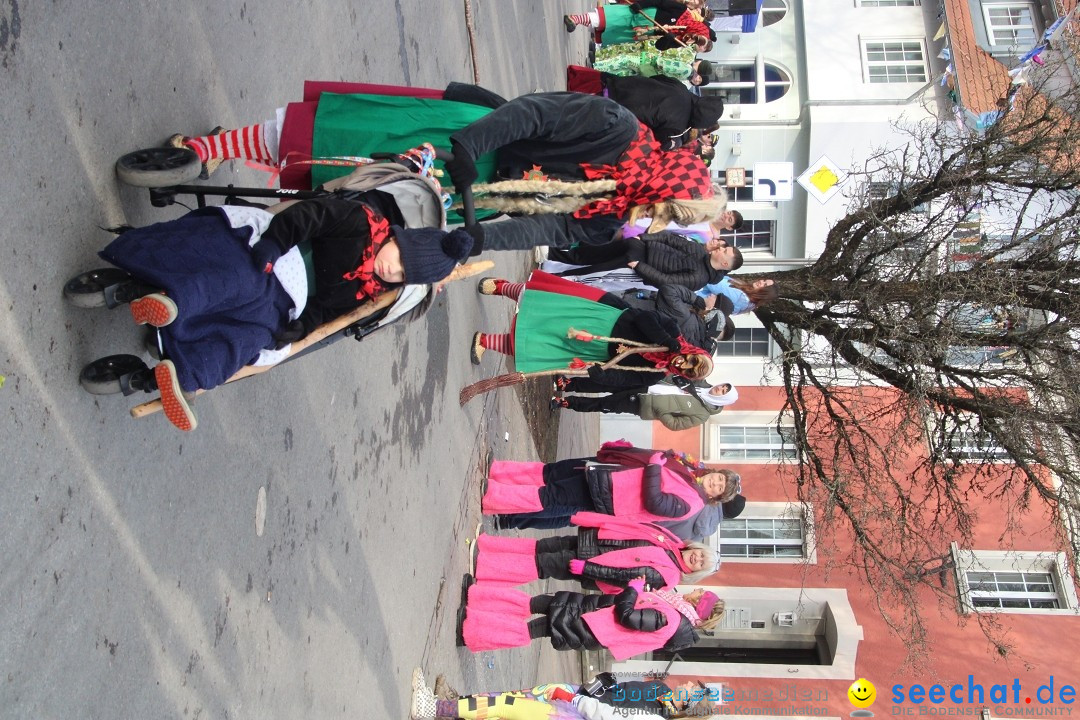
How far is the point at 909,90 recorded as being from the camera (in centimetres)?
2069

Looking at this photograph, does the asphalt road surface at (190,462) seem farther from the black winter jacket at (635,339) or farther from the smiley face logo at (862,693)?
the smiley face logo at (862,693)

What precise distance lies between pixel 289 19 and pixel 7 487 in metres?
3.34

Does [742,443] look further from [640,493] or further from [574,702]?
[574,702]


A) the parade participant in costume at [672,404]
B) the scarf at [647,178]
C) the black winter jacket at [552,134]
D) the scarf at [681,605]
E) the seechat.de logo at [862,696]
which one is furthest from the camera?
the seechat.de logo at [862,696]

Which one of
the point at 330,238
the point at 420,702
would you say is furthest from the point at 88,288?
the point at 420,702

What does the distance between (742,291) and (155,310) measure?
23.3 ft

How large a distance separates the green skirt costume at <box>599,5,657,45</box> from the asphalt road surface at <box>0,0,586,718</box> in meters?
6.21

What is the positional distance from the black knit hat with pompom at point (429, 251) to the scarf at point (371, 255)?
55mm

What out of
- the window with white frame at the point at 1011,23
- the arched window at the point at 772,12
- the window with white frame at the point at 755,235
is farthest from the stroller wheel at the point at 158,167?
the arched window at the point at 772,12

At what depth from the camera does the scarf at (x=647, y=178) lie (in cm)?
464

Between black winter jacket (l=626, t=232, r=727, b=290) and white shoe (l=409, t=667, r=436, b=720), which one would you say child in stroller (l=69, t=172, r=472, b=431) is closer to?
white shoe (l=409, t=667, r=436, b=720)

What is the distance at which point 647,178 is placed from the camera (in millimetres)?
4656

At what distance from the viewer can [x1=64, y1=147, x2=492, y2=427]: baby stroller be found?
3184mm

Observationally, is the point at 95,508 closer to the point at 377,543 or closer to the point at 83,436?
the point at 83,436
